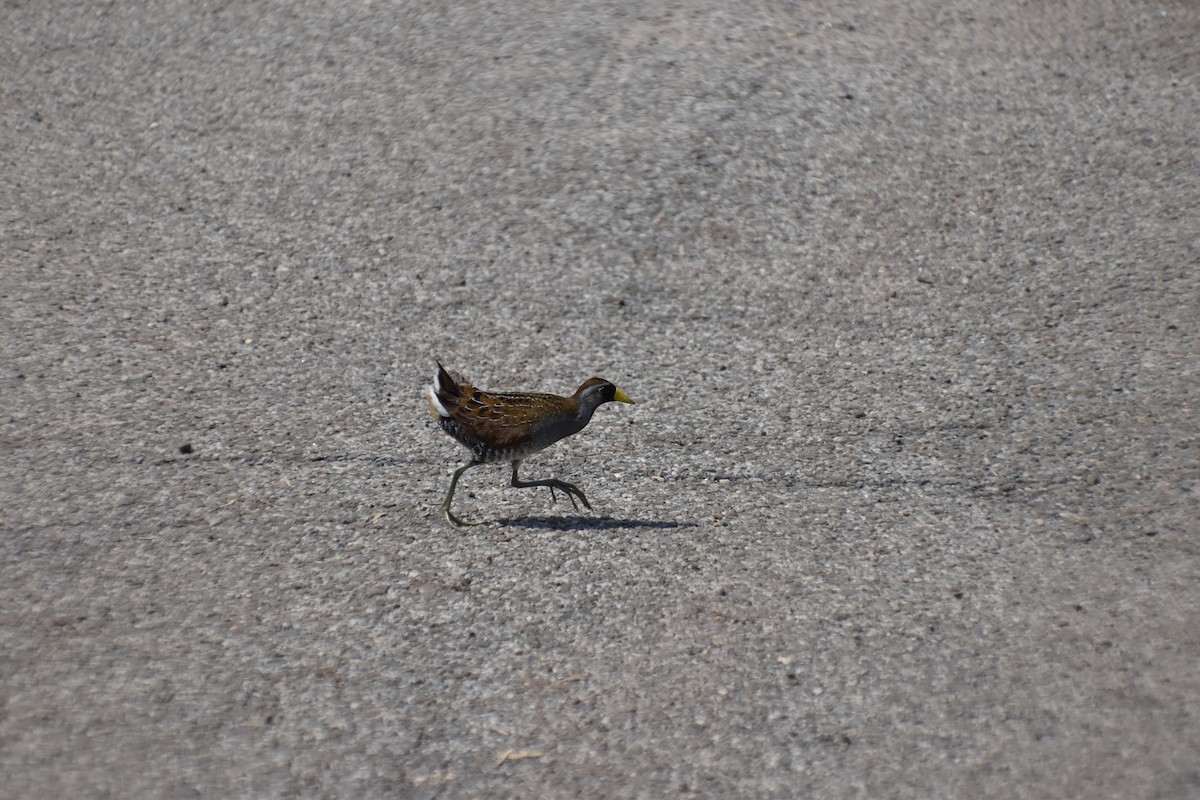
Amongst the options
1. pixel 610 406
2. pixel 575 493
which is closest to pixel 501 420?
pixel 575 493

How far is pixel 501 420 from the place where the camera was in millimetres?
5277

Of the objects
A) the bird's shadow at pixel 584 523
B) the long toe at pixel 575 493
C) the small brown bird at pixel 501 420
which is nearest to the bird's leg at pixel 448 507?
the small brown bird at pixel 501 420

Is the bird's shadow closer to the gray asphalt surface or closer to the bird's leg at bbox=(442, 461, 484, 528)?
the gray asphalt surface

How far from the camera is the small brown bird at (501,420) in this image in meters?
5.29

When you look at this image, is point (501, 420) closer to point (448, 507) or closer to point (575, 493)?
point (448, 507)

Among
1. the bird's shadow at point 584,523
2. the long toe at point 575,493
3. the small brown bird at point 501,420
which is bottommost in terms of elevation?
the bird's shadow at point 584,523

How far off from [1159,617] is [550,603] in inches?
90.8

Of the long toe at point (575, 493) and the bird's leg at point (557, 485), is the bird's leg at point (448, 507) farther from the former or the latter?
the long toe at point (575, 493)

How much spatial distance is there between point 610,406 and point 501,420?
135 cm

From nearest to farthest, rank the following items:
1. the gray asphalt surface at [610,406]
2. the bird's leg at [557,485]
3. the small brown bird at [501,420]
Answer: the gray asphalt surface at [610,406], the small brown bird at [501,420], the bird's leg at [557,485]

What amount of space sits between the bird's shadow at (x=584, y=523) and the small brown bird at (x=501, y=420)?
0.10 meters

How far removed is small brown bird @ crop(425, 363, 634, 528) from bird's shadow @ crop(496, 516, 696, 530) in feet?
0.33

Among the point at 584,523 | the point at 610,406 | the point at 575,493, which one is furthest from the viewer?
the point at 610,406

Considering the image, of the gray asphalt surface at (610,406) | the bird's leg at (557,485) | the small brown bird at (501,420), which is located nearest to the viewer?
the gray asphalt surface at (610,406)
